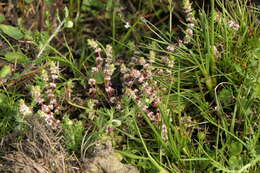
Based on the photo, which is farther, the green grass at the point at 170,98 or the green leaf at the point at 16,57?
the green leaf at the point at 16,57

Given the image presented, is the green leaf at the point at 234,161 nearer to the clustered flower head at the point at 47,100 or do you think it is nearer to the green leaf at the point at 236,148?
the green leaf at the point at 236,148

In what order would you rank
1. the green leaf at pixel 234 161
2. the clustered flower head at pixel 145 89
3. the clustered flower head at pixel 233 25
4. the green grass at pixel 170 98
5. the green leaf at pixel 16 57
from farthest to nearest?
the green leaf at pixel 16 57 < the clustered flower head at pixel 233 25 < the clustered flower head at pixel 145 89 < the green grass at pixel 170 98 < the green leaf at pixel 234 161

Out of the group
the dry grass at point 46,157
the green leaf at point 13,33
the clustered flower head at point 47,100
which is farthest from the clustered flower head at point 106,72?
the green leaf at point 13,33

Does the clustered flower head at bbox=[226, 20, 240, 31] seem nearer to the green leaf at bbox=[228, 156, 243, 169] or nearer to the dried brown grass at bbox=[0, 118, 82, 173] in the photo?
the green leaf at bbox=[228, 156, 243, 169]

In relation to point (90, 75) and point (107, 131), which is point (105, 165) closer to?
point (107, 131)

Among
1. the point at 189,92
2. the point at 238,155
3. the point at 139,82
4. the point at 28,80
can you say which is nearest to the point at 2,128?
the point at 28,80

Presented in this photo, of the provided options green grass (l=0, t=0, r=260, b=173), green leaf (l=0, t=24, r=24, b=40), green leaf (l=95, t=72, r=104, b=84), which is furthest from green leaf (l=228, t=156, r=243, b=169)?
green leaf (l=0, t=24, r=24, b=40)
